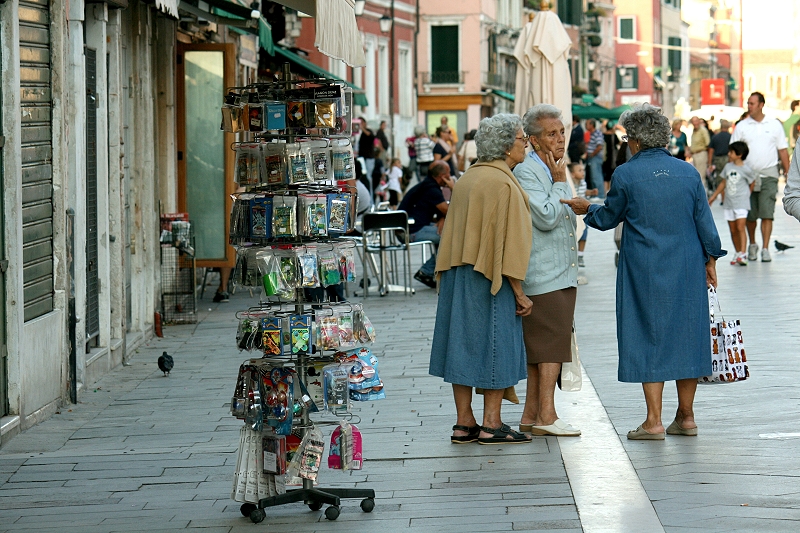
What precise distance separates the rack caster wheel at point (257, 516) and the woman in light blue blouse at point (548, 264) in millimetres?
2176

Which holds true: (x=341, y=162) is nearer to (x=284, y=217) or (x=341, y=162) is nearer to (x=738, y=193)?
(x=284, y=217)

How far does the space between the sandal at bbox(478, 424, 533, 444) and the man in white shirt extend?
10322 millimetres

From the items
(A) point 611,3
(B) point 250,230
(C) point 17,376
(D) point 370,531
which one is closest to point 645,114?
(B) point 250,230

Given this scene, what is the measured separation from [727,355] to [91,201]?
5122mm

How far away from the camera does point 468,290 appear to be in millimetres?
7570

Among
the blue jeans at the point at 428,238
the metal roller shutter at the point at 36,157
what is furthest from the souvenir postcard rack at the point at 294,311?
the blue jeans at the point at 428,238

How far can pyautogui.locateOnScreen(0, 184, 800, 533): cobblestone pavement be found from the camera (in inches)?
242

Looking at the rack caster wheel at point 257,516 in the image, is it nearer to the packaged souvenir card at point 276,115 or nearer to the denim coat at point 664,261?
the packaged souvenir card at point 276,115

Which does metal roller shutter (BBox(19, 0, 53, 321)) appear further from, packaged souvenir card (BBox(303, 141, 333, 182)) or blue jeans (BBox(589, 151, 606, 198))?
blue jeans (BBox(589, 151, 606, 198))

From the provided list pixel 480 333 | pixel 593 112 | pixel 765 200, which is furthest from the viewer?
pixel 593 112

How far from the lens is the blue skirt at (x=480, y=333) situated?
298 inches

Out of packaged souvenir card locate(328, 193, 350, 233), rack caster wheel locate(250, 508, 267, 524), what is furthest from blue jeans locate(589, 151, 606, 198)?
rack caster wheel locate(250, 508, 267, 524)

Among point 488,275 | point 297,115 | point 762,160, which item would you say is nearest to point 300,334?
point 297,115

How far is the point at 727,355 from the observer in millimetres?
7758
